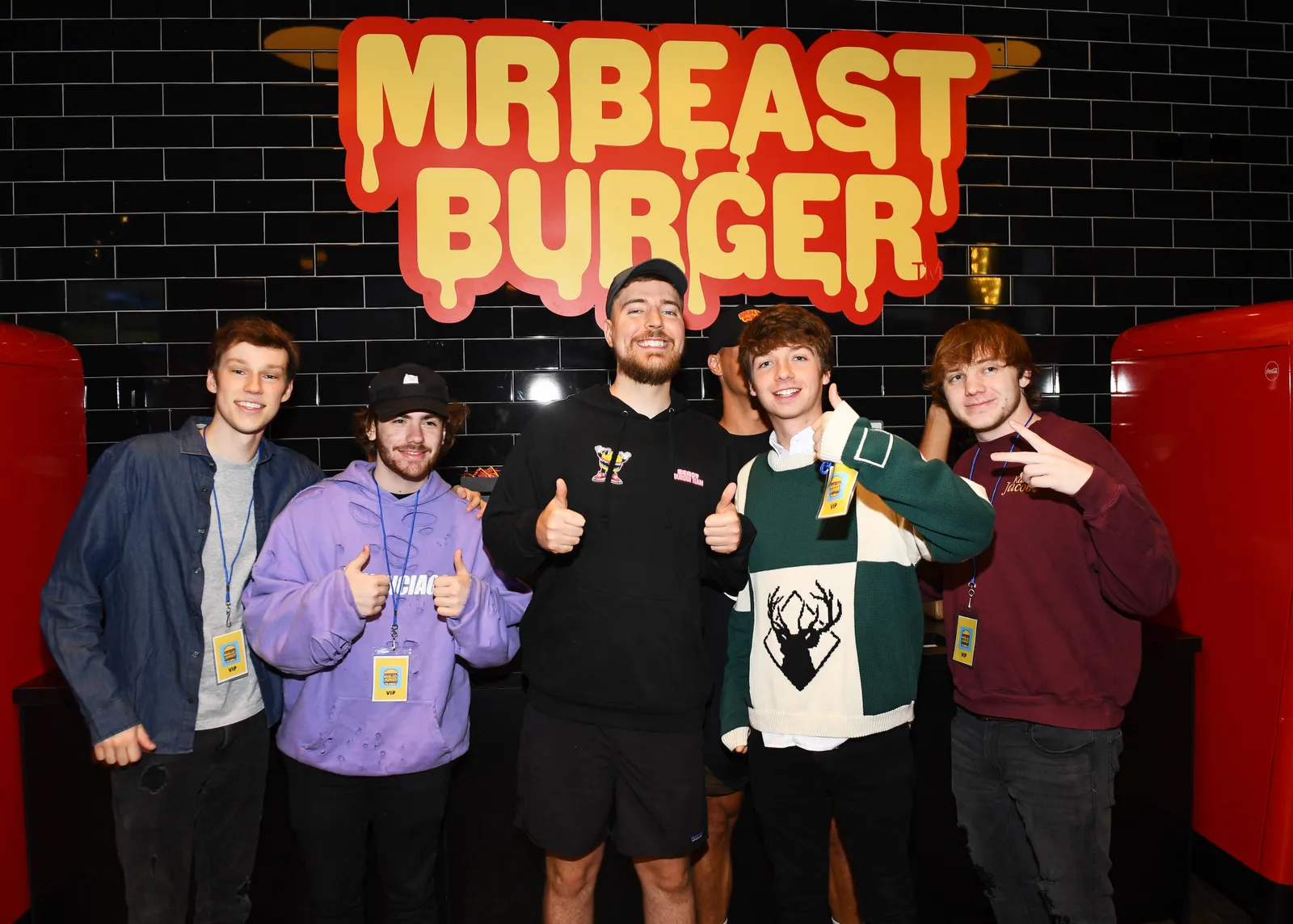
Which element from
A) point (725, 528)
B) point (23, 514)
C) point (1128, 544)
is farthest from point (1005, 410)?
point (23, 514)

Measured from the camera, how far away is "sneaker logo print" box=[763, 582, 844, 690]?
5.62ft

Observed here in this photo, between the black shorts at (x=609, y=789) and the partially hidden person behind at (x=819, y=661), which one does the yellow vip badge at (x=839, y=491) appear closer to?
the partially hidden person behind at (x=819, y=661)

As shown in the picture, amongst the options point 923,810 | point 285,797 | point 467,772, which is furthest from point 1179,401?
point 285,797

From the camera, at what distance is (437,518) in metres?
1.95

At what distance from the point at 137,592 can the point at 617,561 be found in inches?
47.0

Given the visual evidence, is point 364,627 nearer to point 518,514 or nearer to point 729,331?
point 518,514

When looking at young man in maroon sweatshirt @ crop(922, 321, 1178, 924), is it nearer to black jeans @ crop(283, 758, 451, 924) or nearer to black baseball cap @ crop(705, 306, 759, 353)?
black baseball cap @ crop(705, 306, 759, 353)

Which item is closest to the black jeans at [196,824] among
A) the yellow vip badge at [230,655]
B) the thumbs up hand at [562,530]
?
the yellow vip badge at [230,655]

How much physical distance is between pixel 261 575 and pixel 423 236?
1451 millimetres

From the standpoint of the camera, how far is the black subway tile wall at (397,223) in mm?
2762

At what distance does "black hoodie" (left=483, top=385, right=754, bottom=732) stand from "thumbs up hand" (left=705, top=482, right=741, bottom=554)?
0.05 metres

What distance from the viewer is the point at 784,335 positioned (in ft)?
5.94

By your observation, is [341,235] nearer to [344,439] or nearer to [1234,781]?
[344,439]

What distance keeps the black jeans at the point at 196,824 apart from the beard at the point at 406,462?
0.75 meters
